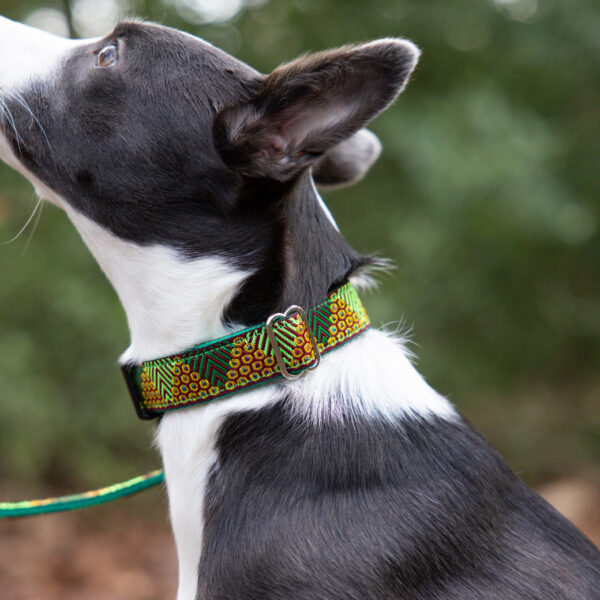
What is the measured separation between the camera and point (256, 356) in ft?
6.71

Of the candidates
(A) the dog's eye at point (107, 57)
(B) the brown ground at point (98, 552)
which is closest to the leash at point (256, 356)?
(A) the dog's eye at point (107, 57)

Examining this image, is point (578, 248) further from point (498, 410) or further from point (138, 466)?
point (138, 466)

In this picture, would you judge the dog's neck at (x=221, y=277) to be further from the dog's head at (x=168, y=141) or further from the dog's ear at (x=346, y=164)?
the dog's ear at (x=346, y=164)

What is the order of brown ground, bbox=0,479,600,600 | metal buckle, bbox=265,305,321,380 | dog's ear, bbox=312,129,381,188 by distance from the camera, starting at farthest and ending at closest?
brown ground, bbox=0,479,600,600 < dog's ear, bbox=312,129,381,188 < metal buckle, bbox=265,305,321,380

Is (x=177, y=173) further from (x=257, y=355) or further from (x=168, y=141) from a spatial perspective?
(x=257, y=355)

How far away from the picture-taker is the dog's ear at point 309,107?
6.34 ft

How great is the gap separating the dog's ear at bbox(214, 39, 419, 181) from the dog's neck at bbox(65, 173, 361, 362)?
13 cm

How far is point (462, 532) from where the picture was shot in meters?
2.00

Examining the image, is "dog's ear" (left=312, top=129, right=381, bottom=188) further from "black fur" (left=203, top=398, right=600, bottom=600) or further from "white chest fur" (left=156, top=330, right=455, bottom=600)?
"black fur" (left=203, top=398, right=600, bottom=600)

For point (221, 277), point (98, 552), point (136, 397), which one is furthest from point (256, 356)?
point (98, 552)

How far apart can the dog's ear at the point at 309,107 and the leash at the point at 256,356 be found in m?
0.40

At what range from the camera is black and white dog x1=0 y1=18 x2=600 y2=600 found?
1948 millimetres

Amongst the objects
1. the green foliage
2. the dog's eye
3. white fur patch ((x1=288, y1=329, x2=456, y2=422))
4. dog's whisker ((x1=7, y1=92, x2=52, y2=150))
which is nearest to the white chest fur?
white fur patch ((x1=288, y1=329, x2=456, y2=422))

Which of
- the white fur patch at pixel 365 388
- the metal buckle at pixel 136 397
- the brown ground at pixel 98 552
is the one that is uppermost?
the white fur patch at pixel 365 388
